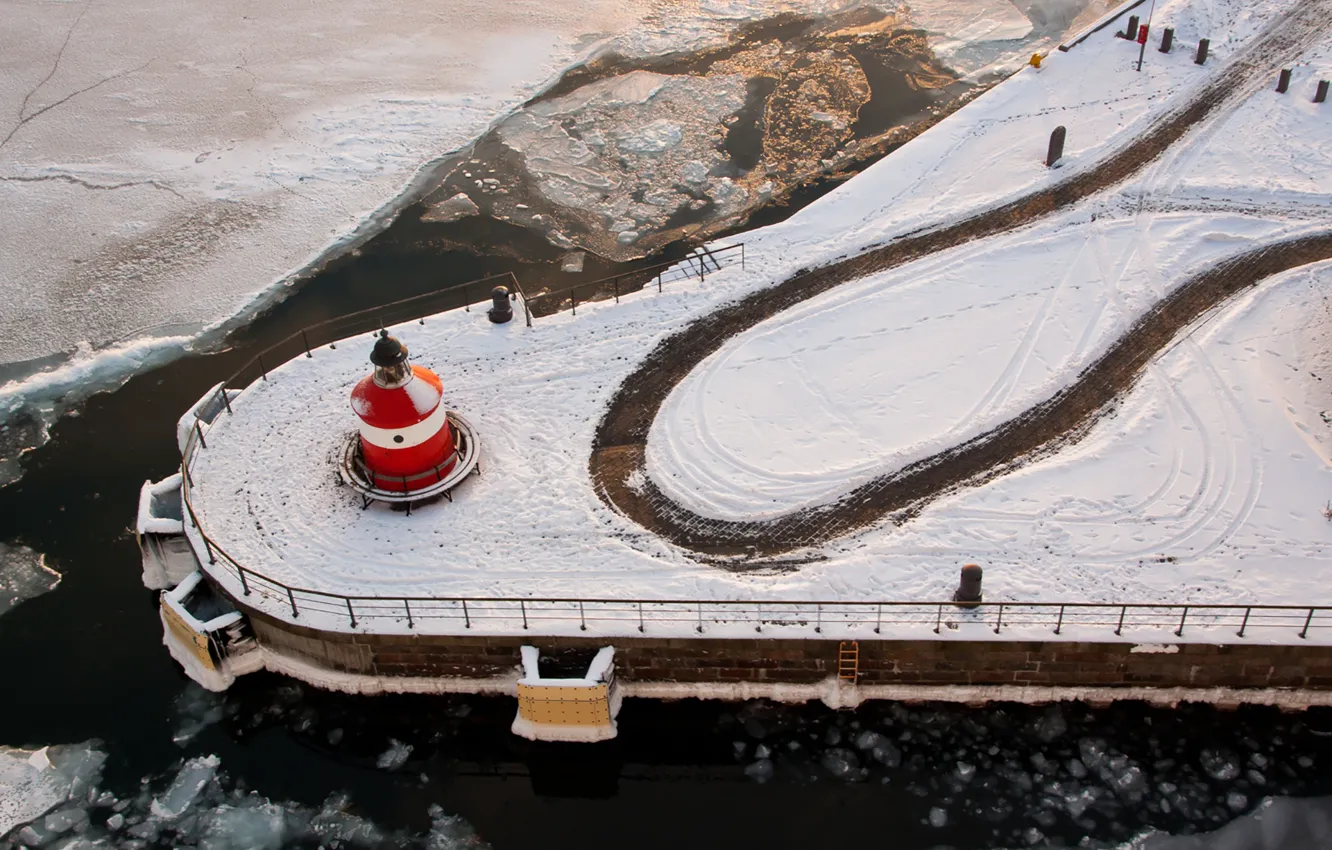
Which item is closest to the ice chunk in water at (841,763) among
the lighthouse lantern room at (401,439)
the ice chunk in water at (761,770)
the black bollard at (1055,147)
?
the ice chunk in water at (761,770)

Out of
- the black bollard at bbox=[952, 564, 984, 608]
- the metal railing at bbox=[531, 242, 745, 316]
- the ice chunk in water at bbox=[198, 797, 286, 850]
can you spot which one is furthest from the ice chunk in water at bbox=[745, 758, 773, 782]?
the metal railing at bbox=[531, 242, 745, 316]

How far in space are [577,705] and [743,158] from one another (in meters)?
15.8

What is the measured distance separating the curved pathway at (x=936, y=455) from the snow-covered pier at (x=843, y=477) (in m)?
0.06

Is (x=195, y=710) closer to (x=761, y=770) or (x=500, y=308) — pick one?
(x=761, y=770)

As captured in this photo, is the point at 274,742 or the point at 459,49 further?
the point at 459,49

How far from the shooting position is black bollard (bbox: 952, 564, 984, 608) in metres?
14.9

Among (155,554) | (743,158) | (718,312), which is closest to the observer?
(155,554)

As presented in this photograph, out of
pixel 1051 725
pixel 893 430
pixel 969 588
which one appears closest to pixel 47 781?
pixel 969 588

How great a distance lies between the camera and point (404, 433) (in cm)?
1647

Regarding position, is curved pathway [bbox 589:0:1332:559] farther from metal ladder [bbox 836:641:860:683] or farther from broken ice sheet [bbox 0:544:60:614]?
broken ice sheet [bbox 0:544:60:614]

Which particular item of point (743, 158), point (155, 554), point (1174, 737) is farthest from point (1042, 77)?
point (155, 554)

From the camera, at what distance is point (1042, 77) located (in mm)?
28562

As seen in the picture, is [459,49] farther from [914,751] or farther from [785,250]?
[914,751]

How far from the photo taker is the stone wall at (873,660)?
1495cm
